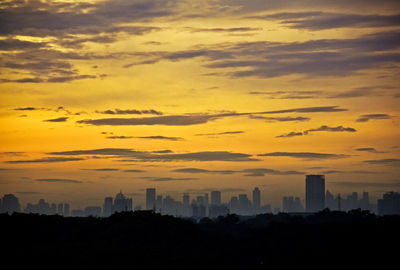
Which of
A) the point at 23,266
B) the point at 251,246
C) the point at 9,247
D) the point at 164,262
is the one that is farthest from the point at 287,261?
the point at 9,247

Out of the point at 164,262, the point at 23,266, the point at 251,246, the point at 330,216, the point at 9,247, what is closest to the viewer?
the point at 23,266

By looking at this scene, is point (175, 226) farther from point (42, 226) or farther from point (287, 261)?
point (287, 261)

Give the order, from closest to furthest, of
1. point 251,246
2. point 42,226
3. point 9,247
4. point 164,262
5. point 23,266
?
point 23,266, point 164,262, point 9,247, point 251,246, point 42,226

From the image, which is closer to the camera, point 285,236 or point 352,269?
point 352,269

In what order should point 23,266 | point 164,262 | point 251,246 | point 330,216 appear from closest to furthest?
point 23,266 → point 164,262 → point 251,246 → point 330,216

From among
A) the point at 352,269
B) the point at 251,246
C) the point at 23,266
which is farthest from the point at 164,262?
the point at 251,246

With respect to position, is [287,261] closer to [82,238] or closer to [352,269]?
[352,269]
